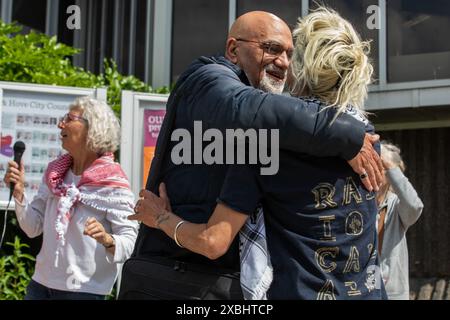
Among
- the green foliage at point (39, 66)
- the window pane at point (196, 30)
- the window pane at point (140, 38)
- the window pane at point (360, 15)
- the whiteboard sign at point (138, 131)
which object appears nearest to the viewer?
the whiteboard sign at point (138, 131)

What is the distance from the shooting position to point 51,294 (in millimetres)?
3910

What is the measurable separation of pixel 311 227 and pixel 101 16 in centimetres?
941

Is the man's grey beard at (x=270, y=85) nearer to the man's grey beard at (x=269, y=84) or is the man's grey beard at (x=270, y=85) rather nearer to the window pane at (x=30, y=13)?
the man's grey beard at (x=269, y=84)

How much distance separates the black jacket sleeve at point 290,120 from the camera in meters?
2.14

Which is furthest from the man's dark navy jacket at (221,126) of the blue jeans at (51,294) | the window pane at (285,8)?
the window pane at (285,8)

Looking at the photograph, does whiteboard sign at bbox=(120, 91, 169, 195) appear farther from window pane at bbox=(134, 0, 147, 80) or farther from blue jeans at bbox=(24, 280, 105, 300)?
window pane at bbox=(134, 0, 147, 80)

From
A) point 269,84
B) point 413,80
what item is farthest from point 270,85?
point 413,80

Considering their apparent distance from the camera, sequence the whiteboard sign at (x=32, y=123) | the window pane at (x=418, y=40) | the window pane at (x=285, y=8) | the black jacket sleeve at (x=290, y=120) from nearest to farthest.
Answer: the black jacket sleeve at (x=290, y=120)
the whiteboard sign at (x=32, y=123)
the window pane at (x=418, y=40)
the window pane at (x=285, y=8)

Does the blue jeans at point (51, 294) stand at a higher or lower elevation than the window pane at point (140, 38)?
lower

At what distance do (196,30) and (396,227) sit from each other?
5.38m

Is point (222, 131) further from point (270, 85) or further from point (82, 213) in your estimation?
point (82, 213)

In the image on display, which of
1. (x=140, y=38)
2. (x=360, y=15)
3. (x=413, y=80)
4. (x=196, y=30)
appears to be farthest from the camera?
(x=140, y=38)

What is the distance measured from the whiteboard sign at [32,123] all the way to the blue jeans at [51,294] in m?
1.65

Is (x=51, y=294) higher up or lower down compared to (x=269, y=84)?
lower down
